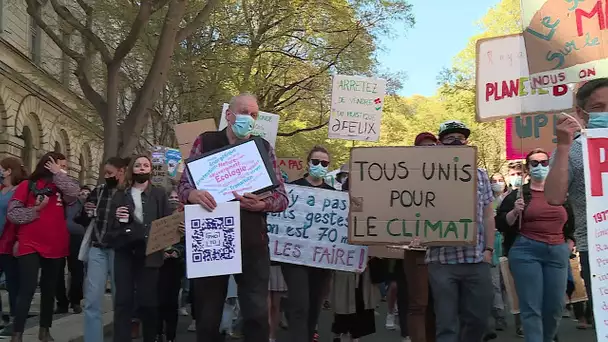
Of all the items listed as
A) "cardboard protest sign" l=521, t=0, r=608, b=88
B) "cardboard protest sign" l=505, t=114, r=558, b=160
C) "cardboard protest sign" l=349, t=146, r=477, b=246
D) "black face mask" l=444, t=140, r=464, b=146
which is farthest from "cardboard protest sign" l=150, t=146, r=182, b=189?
"cardboard protest sign" l=521, t=0, r=608, b=88

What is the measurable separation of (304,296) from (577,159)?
10.2 ft

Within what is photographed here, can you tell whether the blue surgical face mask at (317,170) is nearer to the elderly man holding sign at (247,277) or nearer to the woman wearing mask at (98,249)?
the woman wearing mask at (98,249)

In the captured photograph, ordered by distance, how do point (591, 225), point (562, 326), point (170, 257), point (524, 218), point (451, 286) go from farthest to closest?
point (562, 326) < point (170, 257) < point (524, 218) < point (451, 286) < point (591, 225)

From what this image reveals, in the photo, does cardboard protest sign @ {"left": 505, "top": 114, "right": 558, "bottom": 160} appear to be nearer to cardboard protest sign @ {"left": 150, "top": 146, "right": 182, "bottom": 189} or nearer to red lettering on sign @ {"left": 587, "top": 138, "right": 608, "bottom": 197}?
cardboard protest sign @ {"left": 150, "top": 146, "right": 182, "bottom": 189}

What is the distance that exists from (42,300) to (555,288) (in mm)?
4662

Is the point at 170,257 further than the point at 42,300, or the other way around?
the point at 170,257

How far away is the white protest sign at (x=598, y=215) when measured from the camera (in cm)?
340

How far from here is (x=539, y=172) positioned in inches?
249

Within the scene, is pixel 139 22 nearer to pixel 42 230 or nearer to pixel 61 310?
pixel 61 310

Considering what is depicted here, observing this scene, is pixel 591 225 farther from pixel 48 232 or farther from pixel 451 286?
pixel 48 232

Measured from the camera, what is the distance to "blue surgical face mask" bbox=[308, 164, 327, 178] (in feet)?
24.2

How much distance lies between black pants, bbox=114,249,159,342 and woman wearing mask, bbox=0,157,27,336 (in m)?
1.46

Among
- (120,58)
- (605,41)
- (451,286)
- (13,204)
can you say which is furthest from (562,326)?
(120,58)

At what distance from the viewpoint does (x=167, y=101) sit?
22094 mm
